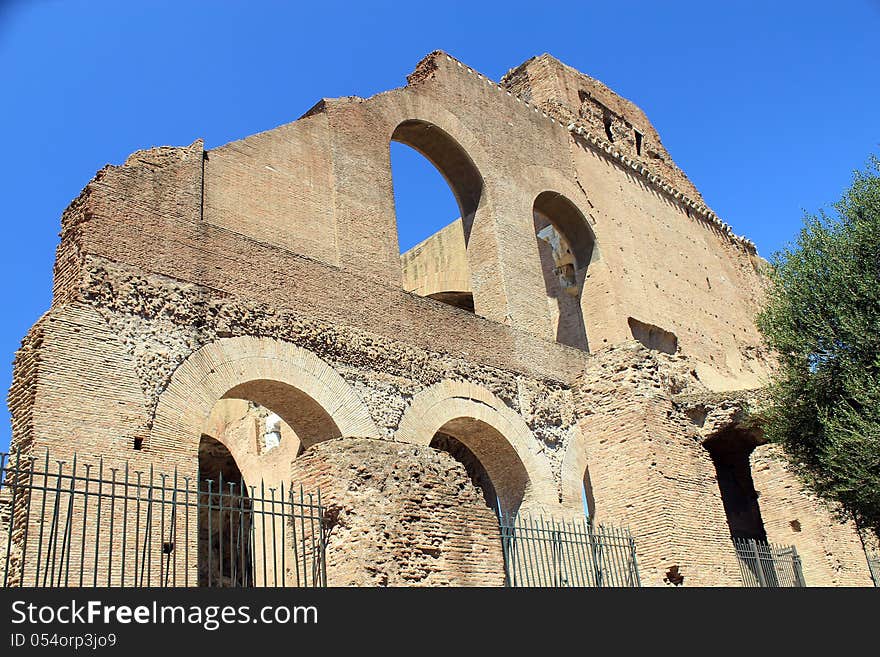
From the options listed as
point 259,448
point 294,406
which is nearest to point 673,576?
point 294,406

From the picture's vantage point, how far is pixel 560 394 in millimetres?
11297

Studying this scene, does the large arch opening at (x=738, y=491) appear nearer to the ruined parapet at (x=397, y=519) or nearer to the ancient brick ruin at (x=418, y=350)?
the ancient brick ruin at (x=418, y=350)

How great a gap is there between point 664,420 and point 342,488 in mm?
5275

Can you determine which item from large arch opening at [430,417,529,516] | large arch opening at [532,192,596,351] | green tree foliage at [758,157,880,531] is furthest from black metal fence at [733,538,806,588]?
large arch opening at [532,192,596,351]

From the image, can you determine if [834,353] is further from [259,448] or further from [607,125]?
[607,125]

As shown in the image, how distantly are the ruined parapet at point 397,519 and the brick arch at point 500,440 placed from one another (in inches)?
117

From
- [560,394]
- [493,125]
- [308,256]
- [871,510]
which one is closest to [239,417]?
[308,256]

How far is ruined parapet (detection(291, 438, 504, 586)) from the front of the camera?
6.10 m

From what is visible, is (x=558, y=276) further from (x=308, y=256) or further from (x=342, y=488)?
(x=342, y=488)

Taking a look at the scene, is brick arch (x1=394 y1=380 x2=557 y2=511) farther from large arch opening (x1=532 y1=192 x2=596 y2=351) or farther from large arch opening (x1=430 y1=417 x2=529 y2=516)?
large arch opening (x1=532 y1=192 x2=596 y2=351)

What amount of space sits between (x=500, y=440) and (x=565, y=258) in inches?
238

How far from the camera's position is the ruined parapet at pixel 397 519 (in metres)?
6.10

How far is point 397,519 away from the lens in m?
6.24


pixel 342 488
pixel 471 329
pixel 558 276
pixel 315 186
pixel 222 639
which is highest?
pixel 558 276
